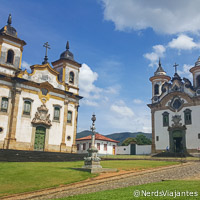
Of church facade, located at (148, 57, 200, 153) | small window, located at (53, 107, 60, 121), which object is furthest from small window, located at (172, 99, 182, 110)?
small window, located at (53, 107, 60, 121)

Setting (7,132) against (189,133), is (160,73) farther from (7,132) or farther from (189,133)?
(7,132)

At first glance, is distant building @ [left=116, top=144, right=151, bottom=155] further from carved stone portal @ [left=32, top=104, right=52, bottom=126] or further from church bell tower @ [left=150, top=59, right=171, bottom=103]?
carved stone portal @ [left=32, top=104, right=52, bottom=126]

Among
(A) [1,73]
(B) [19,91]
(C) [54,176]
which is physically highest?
(A) [1,73]

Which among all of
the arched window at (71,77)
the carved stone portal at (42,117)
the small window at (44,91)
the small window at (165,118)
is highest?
the arched window at (71,77)

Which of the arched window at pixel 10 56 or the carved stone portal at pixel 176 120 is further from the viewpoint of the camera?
the carved stone portal at pixel 176 120

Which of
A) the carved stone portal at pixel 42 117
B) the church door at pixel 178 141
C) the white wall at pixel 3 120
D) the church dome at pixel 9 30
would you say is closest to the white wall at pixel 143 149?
the church door at pixel 178 141

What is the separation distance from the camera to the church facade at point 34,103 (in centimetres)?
2584

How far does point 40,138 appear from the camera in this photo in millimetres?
28250

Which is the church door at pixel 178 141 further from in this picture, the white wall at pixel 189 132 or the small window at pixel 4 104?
the small window at pixel 4 104

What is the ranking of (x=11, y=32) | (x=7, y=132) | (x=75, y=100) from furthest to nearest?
(x=75, y=100) < (x=11, y=32) < (x=7, y=132)

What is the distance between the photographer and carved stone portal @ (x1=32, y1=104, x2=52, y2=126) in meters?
27.8

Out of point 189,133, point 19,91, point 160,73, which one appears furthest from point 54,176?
point 160,73

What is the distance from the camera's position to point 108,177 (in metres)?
12.8

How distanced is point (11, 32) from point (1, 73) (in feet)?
17.6
